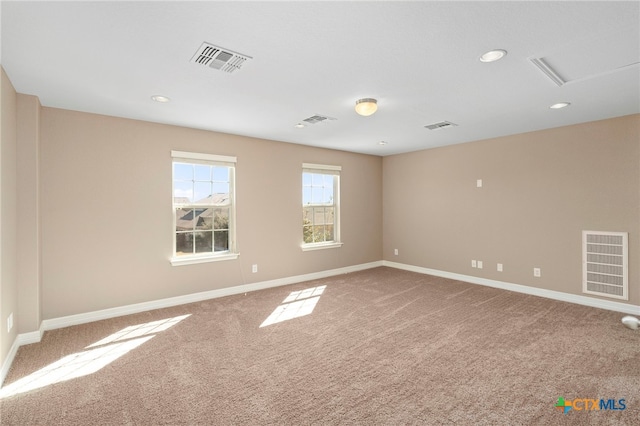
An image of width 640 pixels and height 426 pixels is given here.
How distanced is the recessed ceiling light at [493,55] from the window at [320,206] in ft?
11.7

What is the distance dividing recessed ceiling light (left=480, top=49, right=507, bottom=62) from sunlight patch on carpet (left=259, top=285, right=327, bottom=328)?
318 centimetres

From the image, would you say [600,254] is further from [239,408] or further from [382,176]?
[239,408]

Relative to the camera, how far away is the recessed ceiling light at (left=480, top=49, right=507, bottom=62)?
2.24m

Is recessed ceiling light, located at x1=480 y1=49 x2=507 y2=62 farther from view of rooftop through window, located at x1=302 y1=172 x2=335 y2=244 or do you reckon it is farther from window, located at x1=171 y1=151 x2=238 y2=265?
view of rooftop through window, located at x1=302 y1=172 x2=335 y2=244

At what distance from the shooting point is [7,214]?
263 cm

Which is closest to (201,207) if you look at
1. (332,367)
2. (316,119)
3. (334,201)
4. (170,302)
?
(170,302)

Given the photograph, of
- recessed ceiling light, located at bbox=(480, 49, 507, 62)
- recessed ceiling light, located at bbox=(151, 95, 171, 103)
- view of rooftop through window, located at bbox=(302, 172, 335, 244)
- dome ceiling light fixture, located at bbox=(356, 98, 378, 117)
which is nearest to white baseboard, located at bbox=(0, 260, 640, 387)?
view of rooftop through window, located at bbox=(302, 172, 335, 244)

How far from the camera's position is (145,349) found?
2.92 metres

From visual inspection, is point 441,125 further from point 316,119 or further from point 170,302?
point 170,302

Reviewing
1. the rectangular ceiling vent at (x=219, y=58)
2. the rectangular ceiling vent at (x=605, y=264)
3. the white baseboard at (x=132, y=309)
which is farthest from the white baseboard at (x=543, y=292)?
the rectangular ceiling vent at (x=219, y=58)

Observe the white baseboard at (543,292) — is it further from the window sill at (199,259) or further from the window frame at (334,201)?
the window sill at (199,259)

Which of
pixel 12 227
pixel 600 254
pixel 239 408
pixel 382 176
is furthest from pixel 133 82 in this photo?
pixel 600 254

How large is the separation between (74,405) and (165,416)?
689mm

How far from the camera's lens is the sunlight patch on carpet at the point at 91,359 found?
92.7 inches
